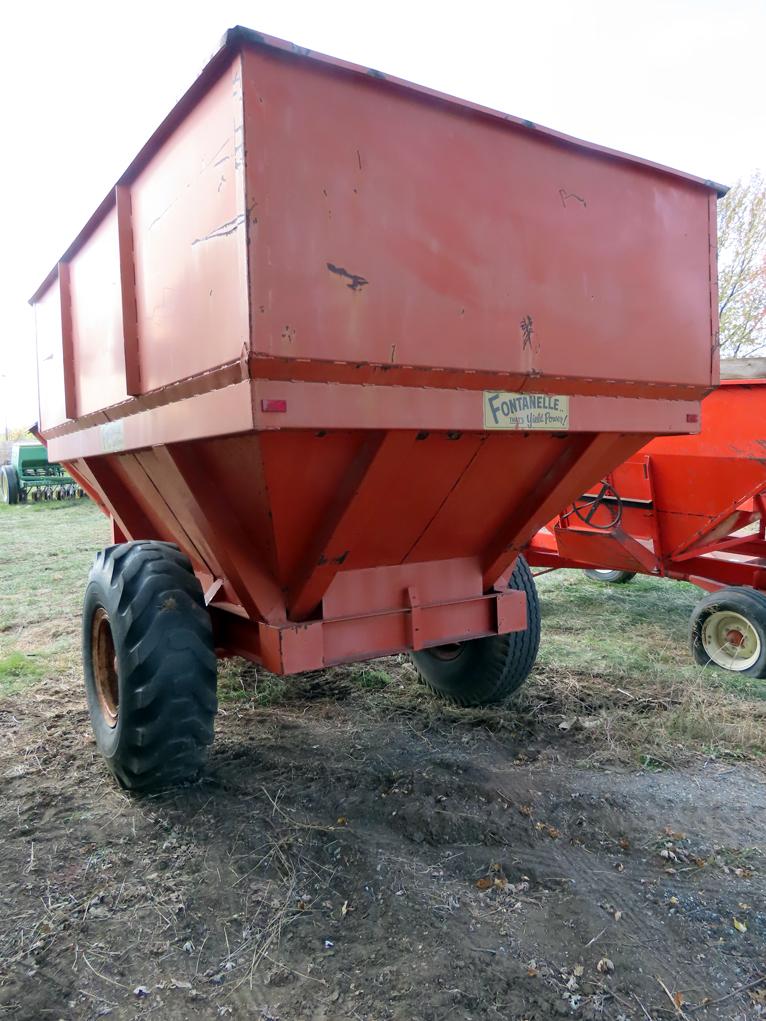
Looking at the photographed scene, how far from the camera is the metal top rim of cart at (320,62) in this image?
7.43 ft

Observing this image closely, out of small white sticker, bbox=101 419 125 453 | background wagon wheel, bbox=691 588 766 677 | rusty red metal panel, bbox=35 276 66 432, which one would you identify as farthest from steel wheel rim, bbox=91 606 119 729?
background wagon wheel, bbox=691 588 766 677

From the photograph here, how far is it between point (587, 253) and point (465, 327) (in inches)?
28.5

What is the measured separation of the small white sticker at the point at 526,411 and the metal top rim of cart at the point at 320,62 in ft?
3.31

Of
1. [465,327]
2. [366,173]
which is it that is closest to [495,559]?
[465,327]

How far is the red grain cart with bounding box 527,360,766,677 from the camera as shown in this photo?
17.3 feet

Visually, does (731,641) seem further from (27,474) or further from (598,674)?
(27,474)

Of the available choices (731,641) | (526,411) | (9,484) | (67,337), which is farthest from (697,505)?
(9,484)

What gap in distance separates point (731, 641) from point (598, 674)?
1.04 metres

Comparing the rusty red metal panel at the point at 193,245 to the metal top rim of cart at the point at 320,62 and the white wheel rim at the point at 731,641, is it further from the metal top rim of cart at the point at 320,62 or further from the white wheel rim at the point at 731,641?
the white wheel rim at the point at 731,641

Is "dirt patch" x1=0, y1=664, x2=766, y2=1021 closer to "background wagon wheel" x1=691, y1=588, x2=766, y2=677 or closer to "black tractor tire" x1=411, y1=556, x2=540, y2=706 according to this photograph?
"black tractor tire" x1=411, y1=556, x2=540, y2=706

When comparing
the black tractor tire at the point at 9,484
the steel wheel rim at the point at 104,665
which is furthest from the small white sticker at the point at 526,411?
the black tractor tire at the point at 9,484

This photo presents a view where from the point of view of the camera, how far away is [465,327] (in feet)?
9.00

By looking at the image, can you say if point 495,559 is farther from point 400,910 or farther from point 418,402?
point 400,910

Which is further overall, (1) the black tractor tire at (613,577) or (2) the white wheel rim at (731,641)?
(1) the black tractor tire at (613,577)
